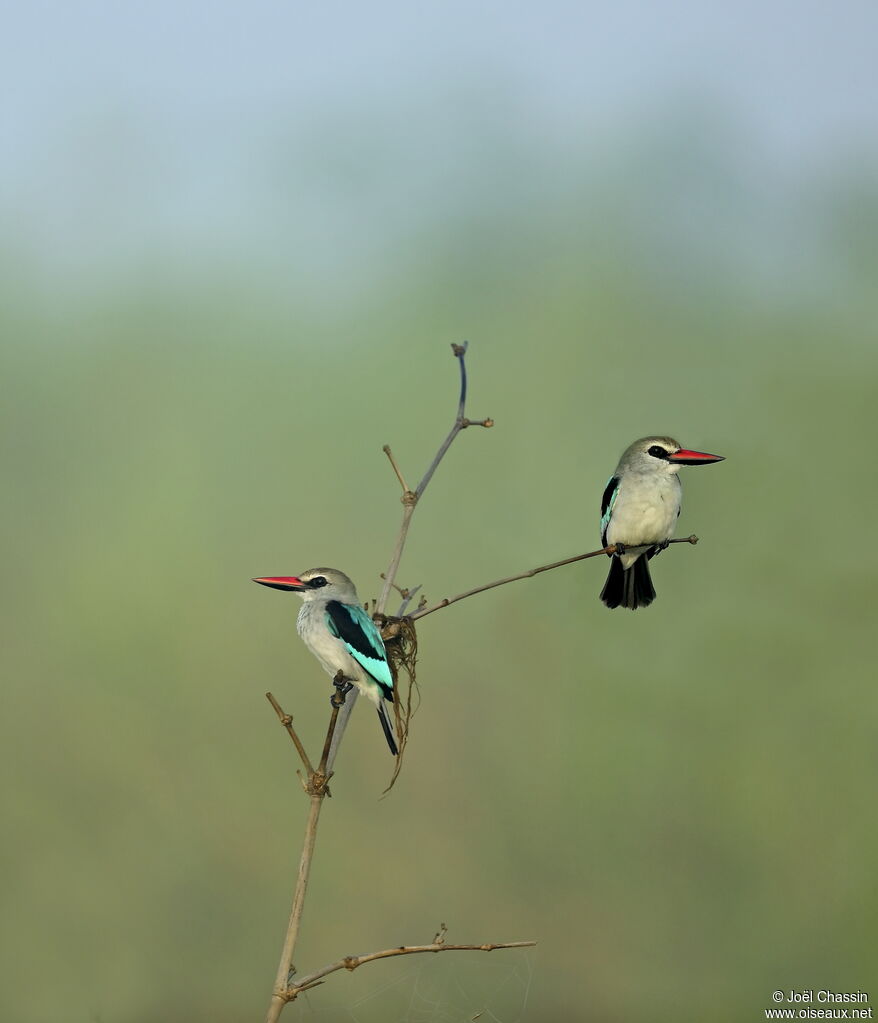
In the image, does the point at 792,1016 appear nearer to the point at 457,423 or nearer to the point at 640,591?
the point at 640,591

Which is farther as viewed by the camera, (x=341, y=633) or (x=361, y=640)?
(x=341, y=633)

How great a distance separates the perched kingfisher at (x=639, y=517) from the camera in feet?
13.5

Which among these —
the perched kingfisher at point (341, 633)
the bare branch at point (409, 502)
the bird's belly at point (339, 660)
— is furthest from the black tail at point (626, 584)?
the bare branch at point (409, 502)

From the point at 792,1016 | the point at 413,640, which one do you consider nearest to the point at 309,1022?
the point at 792,1016

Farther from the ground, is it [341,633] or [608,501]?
[608,501]

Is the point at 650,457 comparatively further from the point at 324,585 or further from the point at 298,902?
the point at 298,902

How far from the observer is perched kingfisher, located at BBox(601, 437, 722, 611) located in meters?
4.12

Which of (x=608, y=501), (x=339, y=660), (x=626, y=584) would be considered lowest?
(x=339, y=660)

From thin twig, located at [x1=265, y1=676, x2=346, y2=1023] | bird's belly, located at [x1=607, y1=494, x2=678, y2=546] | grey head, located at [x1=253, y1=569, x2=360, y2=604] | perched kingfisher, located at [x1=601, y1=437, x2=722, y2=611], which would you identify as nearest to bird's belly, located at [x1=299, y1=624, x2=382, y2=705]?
grey head, located at [x1=253, y1=569, x2=360, y2=604]

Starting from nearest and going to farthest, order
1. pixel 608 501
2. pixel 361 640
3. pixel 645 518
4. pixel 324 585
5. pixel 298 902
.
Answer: pixel 298 902 → pixel 361 640 → pixel 324 585 → pixel 645 518 → pixel 608 501

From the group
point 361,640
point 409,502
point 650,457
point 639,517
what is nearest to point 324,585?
point 361,640

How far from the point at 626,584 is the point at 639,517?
290 millimetres

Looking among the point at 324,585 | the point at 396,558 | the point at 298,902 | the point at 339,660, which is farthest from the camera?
the point at 324,585

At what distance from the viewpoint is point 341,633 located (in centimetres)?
290
